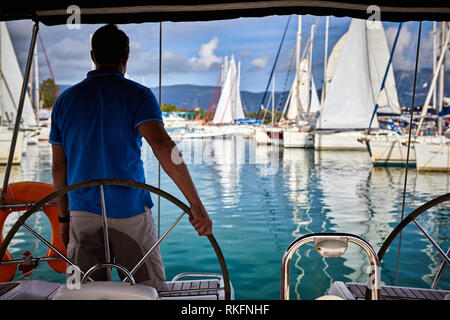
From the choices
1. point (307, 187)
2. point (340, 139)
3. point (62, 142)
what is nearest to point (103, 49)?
point (62, 142)

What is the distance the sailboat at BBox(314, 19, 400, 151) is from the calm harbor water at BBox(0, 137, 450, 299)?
477 centimetres

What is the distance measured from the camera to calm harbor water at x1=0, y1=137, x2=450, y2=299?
380cm

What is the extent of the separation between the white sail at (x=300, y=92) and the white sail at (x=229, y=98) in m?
8.34

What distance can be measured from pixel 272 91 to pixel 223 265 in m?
32.6

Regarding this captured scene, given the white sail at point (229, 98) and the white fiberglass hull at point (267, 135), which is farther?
the white sail at point (229, 98)

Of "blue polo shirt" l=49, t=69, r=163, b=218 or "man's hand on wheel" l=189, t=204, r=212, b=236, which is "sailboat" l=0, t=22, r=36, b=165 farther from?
"man's hand on wheel" l=189, t=204, r=212, b=236

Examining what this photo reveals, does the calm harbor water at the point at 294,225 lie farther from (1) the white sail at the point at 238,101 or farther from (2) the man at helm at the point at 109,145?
(1) the white sail at the point at 238,101

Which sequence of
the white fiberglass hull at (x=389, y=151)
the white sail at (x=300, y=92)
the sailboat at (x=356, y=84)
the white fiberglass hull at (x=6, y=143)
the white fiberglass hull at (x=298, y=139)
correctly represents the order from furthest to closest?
the white sail at (x=300, y=92) → the white fiberglass hull at (x=298, y=139) → the sailboat at (x=356, y=84) → the white fiberglass hull at (x=6, y=143) → the white fiberglass hull at (x=389, y=151)

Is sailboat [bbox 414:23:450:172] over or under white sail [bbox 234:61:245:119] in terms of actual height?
under

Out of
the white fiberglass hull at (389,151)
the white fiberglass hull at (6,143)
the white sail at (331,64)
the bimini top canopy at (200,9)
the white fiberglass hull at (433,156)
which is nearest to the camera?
the bimini top canopy at (200,9)

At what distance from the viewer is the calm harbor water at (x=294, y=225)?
380cm

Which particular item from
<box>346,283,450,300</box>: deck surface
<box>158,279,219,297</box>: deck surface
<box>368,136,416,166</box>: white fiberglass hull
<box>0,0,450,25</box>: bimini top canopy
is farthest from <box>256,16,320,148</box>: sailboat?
<box>158,279,219,297</box>: deck surface

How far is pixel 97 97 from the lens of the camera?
4.26ft

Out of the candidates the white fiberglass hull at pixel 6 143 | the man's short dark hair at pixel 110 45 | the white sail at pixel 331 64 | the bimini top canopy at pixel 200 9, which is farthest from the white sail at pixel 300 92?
the man's short dark hair at pixel 110 45
